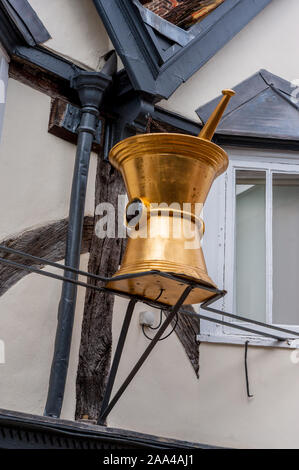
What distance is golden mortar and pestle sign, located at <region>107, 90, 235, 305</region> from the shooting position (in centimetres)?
334

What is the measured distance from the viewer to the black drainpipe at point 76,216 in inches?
146

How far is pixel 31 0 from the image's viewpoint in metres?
4.09

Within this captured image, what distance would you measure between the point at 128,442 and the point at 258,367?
1238 millimetres

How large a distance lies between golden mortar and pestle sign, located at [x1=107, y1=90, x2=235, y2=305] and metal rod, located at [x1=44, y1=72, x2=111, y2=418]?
1.55 feet

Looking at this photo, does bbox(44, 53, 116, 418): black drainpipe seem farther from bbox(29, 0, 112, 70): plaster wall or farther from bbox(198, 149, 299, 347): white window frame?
bbox(198, 149, 299, 347): white window frame

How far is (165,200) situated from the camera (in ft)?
11.1

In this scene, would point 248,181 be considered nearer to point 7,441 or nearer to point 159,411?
point 159,411

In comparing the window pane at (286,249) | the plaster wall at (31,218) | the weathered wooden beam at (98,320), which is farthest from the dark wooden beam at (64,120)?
the window pane at (286,249)

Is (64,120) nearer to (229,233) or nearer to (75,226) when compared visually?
(75,226)

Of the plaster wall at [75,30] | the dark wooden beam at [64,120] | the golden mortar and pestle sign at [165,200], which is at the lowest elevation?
the golden mortar and pestle sign at [165,200]

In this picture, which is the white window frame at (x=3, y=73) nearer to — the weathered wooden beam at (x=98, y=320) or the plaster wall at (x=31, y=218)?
the plaster wall at (x=31, y=218)

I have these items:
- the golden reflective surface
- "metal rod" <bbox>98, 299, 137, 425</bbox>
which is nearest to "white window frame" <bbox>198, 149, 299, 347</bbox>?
"metal rod" <bbox>98, 299, 137, 425</bbox>

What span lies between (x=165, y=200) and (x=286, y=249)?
159cm

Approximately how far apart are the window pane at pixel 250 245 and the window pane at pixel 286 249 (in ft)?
0.30
